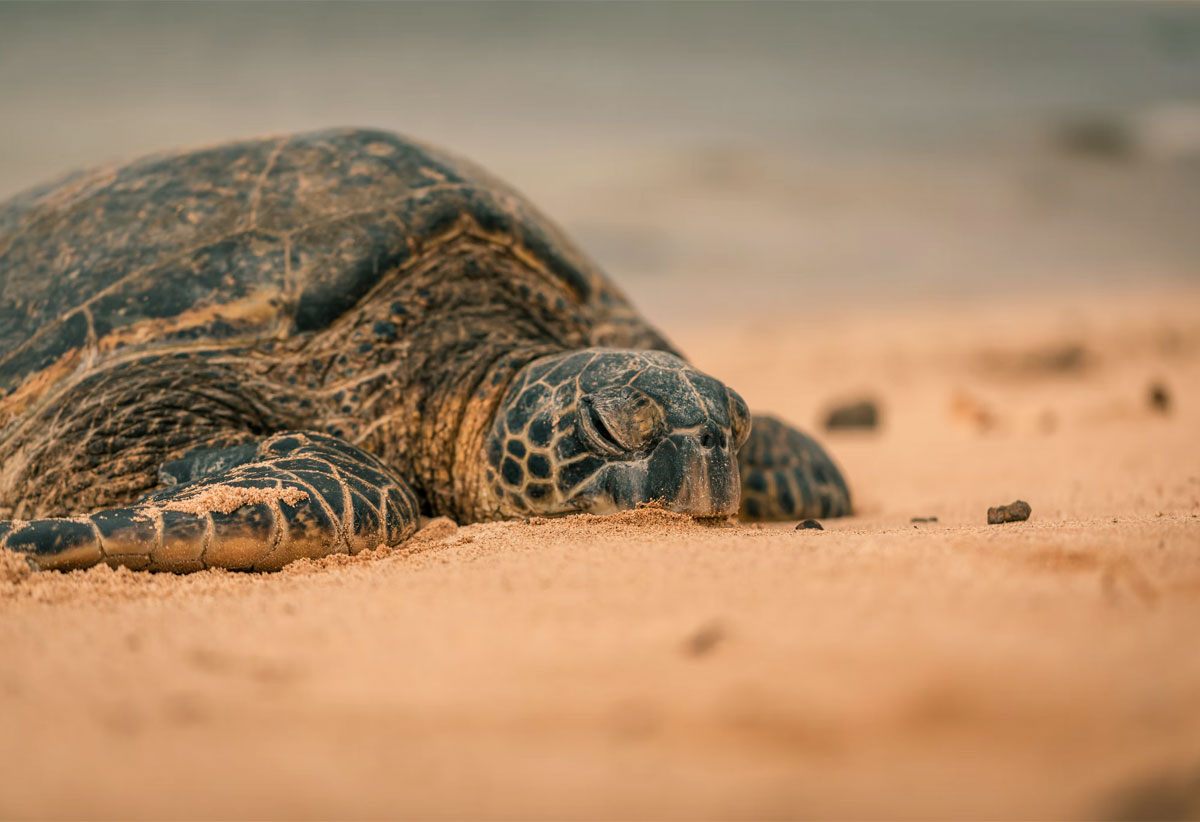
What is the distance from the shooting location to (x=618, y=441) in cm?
319

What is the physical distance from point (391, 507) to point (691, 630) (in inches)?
64.9

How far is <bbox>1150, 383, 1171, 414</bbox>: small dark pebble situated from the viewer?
26.2ft

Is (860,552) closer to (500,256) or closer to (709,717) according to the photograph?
(709,717)

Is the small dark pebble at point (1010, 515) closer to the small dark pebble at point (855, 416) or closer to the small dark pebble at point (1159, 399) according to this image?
the small dark pebble at point (1159, 399)

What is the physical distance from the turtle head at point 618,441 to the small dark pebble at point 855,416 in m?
6.39

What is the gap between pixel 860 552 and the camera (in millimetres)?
2342

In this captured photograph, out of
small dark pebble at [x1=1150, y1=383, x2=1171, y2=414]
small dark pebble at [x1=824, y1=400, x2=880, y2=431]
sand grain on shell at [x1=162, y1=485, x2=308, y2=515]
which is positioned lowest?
small dark pebble at [x1=824, y1=400, x2=880, y2=431]

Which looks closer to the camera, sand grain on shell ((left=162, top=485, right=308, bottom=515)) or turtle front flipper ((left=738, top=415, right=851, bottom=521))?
sand grain on shell ((left=162, top=485, right=308, bottom=515))

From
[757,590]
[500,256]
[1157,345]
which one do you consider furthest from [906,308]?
[757,590]

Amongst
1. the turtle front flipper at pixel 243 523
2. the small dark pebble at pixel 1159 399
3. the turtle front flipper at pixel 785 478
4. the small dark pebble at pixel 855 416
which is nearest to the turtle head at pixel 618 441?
the turtle front flipper at pixel 243 523

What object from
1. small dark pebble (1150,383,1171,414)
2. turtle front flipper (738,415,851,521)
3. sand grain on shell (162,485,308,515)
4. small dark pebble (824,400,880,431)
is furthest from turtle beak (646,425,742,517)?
small dark pebble (824,400,880,431)

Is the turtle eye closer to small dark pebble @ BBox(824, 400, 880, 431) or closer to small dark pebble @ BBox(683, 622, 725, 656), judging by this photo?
small dark pebble @ BBox(683, 622, 725, 656)

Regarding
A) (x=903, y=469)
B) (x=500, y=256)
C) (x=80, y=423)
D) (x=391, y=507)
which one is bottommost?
(x=903, y=469)

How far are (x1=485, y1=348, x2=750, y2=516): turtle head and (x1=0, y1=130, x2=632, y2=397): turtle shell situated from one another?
0.99 meters
